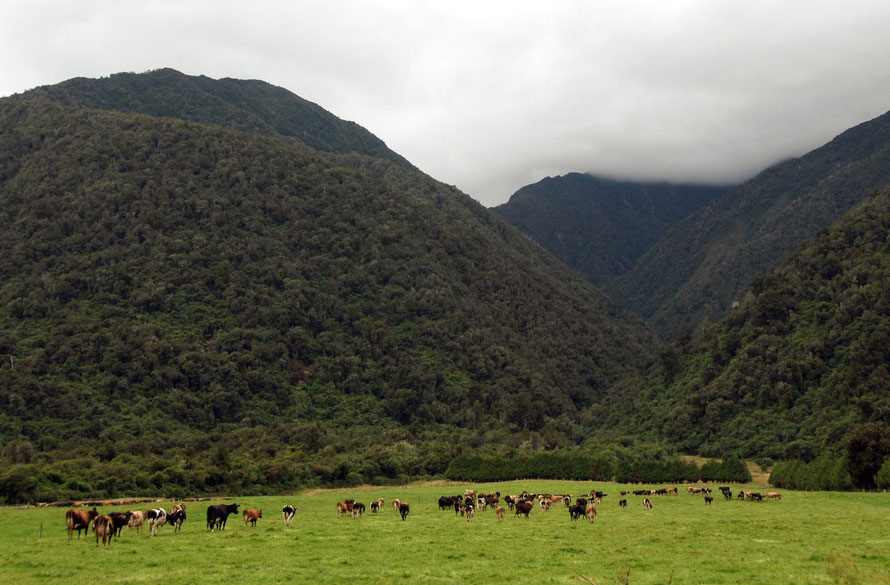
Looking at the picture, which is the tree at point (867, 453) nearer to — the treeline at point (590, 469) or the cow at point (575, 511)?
the treeline at point (590, 469)

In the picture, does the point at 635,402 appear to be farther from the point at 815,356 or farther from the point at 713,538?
the point at 713,538

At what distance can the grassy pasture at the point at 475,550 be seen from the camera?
22562 mm

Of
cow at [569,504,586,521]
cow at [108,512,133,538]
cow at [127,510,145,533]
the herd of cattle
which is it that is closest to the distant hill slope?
the herd of cattle

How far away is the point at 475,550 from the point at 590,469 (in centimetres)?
7125

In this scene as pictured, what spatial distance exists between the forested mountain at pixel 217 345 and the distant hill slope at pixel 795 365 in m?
27.9

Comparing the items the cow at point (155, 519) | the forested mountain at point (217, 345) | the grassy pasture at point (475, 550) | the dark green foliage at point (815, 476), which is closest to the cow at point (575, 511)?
the grassy pasture at point (475, 550)

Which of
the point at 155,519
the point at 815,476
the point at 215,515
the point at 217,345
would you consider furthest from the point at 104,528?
the point at 217,345

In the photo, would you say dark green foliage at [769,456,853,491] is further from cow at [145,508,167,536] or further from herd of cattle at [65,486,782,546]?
cow at [145,508,167,536]

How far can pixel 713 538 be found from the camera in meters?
31.7

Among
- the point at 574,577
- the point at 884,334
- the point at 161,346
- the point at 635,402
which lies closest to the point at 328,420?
the point at 161,346

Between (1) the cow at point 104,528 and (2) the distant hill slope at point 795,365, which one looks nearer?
(1) the cow at point 104,528

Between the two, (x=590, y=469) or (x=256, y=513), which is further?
(x=590, y=469)

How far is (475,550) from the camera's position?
92.5 ft

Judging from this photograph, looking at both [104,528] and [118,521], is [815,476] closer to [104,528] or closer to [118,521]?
[118,521]
